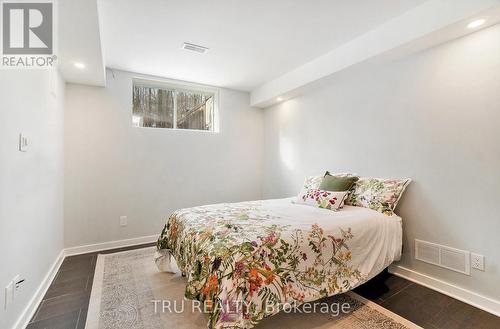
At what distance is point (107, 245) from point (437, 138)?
4.16m

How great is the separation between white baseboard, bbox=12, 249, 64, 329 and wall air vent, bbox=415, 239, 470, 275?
132 inches

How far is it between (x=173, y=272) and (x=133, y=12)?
101 inches

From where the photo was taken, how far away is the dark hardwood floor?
68.7 inches

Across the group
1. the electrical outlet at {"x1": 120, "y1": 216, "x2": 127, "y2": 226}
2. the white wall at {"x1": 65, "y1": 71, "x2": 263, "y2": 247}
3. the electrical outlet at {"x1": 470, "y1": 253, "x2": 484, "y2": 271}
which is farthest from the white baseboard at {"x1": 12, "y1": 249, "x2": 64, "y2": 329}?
the electrical outlet at {"x1": 470, "y1": 253, "x2": 484, "y2": 271}

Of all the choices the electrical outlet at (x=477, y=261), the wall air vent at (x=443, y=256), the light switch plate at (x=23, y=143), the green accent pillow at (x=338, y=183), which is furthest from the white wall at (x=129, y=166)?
the electrical outlet at (x=477, y=261)

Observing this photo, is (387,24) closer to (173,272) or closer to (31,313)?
(173,272)

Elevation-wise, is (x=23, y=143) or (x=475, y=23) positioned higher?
(x=475, y=23)

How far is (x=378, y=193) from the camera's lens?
248cm

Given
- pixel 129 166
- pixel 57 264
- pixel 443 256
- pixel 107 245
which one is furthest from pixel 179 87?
pixel 443 256

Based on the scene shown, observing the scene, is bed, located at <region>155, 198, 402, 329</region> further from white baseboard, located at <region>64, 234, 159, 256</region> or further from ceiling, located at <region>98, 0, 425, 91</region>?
ceiling, located at <region>98, 0, 425, 91</region>

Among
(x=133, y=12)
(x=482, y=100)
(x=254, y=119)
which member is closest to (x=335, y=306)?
(x=482, y=100)

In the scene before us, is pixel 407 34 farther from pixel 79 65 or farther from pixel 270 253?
pixel 79 65

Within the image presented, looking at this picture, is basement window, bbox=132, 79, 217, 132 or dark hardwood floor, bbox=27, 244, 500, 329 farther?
basement window, bbox=132, 79, 217, 132

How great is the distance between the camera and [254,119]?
4.64 meters
